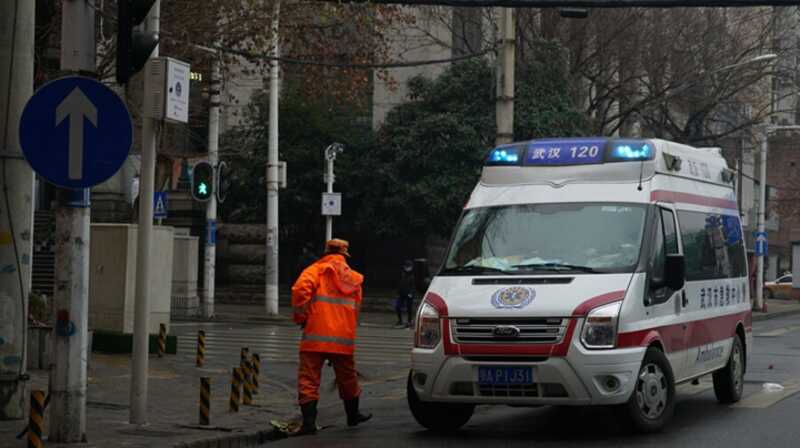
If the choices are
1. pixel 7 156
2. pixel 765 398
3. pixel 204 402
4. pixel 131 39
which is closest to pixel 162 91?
pixel 131 39

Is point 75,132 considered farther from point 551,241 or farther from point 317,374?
point 551,241

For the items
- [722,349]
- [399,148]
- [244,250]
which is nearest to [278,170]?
[399,148]

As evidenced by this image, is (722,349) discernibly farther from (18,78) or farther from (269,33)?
(269,33)

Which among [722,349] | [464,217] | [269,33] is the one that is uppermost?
[269,33]

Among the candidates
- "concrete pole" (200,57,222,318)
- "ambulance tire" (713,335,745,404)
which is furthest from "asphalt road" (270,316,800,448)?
"concrete pole" (200,57,222,318)

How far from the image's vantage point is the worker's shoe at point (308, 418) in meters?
11.6

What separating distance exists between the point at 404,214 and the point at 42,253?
39.1ft

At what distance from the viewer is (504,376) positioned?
1057cm

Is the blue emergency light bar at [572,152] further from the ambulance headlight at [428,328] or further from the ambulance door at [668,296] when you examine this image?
the ambulance headlight at [428,328]

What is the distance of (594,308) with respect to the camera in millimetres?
10516

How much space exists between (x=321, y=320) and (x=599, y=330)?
2.62 meters

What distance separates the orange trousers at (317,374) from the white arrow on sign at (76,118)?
3.15m

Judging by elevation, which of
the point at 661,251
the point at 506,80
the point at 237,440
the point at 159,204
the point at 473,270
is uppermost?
the point at 506,80

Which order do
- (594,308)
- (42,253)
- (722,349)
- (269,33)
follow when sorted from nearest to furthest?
(594,308) < (722,349) < (269,33) < (42,253)
